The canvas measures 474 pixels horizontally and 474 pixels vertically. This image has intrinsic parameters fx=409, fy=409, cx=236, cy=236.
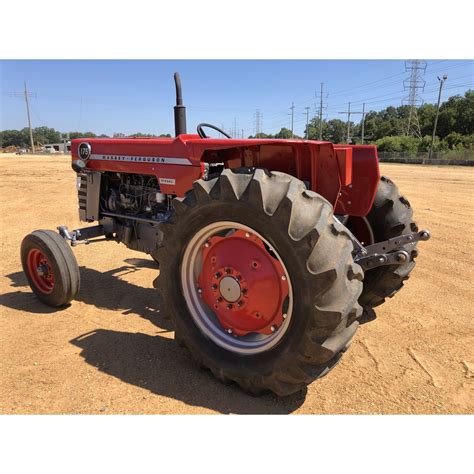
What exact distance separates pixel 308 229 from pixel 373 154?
1280 mm

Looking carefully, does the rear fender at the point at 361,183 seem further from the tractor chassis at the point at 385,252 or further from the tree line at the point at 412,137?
the tree line at the point at 412,137

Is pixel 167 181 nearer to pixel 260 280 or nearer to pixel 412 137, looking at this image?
pixel 260 280

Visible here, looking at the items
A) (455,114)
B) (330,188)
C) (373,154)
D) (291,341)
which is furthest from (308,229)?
(455,114)

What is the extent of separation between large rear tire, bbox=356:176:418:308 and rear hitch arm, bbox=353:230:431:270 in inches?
18.0

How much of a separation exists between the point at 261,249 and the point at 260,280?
8.0 inches

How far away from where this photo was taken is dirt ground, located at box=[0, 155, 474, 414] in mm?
2566

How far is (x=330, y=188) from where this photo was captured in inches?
118

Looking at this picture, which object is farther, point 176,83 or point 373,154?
point 176,83

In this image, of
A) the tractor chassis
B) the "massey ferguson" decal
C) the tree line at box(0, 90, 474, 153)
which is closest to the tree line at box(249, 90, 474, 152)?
the tree line at box(0, 90, 474, 153)

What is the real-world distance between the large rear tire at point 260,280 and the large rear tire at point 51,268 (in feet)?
4.69

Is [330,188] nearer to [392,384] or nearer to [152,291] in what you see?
[392,384]

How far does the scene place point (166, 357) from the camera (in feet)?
10.2

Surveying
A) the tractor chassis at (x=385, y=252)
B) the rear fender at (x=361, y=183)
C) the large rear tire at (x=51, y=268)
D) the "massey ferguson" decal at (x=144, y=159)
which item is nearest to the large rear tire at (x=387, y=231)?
the rear fender at (x=361, y=183)

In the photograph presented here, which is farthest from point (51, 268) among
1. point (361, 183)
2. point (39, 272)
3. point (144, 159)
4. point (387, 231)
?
point (387, 231)
